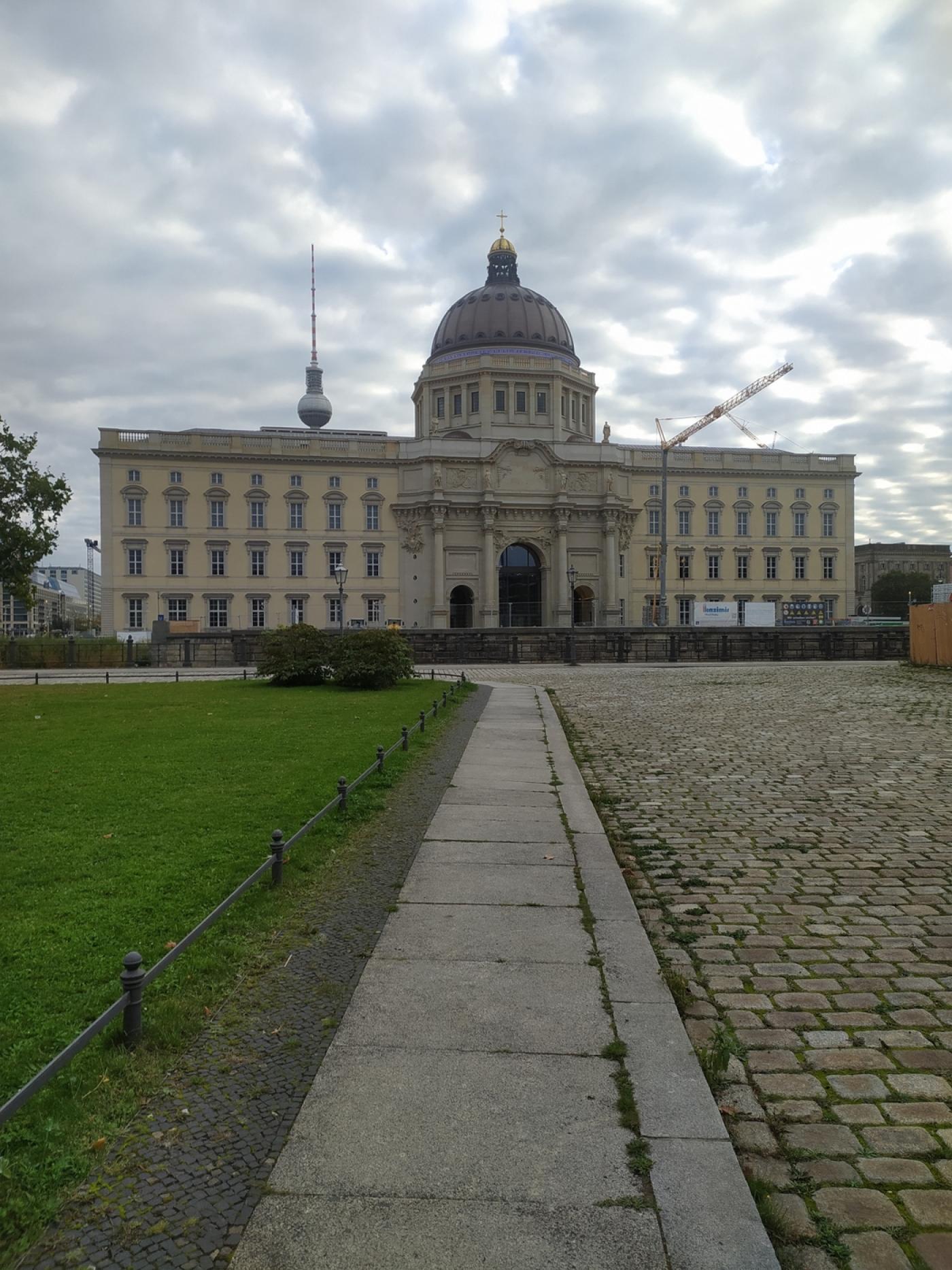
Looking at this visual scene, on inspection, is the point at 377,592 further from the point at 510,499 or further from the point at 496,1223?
the point at 496,1223

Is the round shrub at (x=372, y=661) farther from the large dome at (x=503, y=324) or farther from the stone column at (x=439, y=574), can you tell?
the large dome at (x=503, y=324)

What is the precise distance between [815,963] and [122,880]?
16.2ft

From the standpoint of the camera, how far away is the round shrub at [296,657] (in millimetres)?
27469

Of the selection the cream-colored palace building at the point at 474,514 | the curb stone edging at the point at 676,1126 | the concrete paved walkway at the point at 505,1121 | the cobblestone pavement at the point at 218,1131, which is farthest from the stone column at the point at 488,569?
the cobblestone pavement at the point at 218,1131

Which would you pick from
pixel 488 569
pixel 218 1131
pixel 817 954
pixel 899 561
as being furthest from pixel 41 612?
pixel 218 1131

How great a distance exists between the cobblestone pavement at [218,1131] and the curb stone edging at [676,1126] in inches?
57.9

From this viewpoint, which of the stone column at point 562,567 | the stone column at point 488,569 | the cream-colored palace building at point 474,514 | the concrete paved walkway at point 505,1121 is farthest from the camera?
the stone column at point 562,567

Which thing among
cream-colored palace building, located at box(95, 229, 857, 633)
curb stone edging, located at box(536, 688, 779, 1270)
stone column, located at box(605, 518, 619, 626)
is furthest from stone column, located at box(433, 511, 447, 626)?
curb stone edging, located at box(536, 688, 779, 1270)

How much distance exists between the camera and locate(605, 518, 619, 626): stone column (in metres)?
79.2

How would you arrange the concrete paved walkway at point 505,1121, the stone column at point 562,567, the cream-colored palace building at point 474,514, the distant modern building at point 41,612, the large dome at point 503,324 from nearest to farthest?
the concrete paved walkway at point 505,1121, the cream-colored palace building at point 474,514, the stone column at point 562,567, the large dome at point 503,324, the distant modern building at point 41,612

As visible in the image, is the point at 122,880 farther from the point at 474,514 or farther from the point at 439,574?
the point at 474,514

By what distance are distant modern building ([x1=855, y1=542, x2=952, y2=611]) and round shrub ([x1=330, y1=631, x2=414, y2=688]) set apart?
133484 mm

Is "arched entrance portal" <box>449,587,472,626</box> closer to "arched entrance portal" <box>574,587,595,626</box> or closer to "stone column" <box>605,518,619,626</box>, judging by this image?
"arched entrance portal" <box>574,587,595,626</box>

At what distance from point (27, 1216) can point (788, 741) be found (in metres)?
13.9
